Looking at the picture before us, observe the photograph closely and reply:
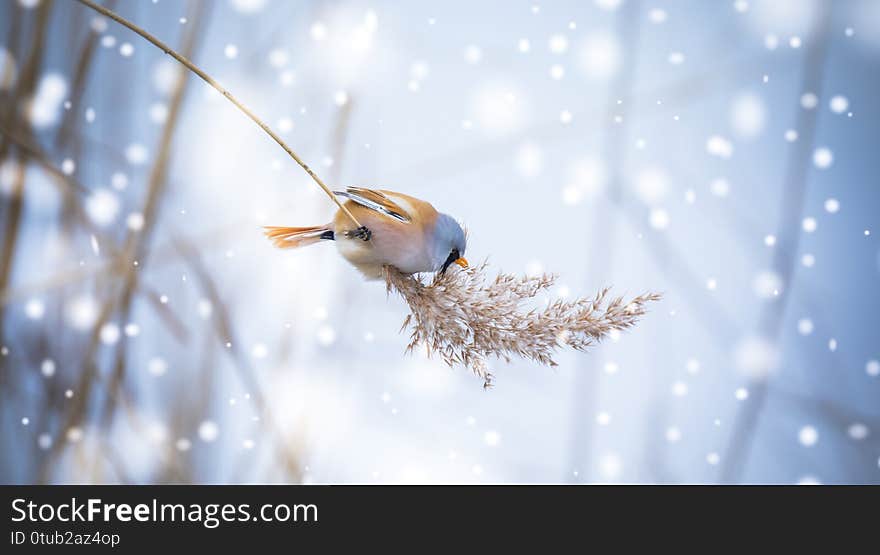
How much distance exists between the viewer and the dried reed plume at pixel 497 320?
558mm

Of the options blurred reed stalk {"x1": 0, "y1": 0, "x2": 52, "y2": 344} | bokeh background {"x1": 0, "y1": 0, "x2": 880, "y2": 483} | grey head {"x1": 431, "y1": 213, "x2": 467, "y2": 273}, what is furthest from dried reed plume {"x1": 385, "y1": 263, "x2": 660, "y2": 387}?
blurred reed stalk {"x1": 0, "y1": 0, "x2": 52, "y2": 344}

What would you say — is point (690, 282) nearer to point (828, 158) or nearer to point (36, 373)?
point (828, 158)

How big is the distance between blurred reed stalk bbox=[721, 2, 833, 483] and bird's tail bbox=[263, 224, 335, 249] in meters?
0.61

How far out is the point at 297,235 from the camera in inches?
26.6

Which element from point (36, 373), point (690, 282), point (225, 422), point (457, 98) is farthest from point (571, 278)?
point (36, 373)

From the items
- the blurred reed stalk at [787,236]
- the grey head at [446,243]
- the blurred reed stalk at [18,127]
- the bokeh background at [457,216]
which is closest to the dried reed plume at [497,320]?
the grey head at [446,243]

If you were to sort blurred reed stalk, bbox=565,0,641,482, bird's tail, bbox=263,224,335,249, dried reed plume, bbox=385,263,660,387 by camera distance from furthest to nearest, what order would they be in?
blurred reed stalk, bbox=565,0,641,482 → bird's tail, bbox=263,224,335,249 → dried reed plume, bbox=385,263,660,387

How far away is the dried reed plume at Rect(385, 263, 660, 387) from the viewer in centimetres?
56

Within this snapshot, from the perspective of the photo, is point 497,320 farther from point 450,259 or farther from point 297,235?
point 297,235

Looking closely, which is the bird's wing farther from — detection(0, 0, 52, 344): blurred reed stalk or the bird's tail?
detection(0, 0, 52, 344): blurred reed stalk

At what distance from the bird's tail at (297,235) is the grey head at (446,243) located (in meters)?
0.11
